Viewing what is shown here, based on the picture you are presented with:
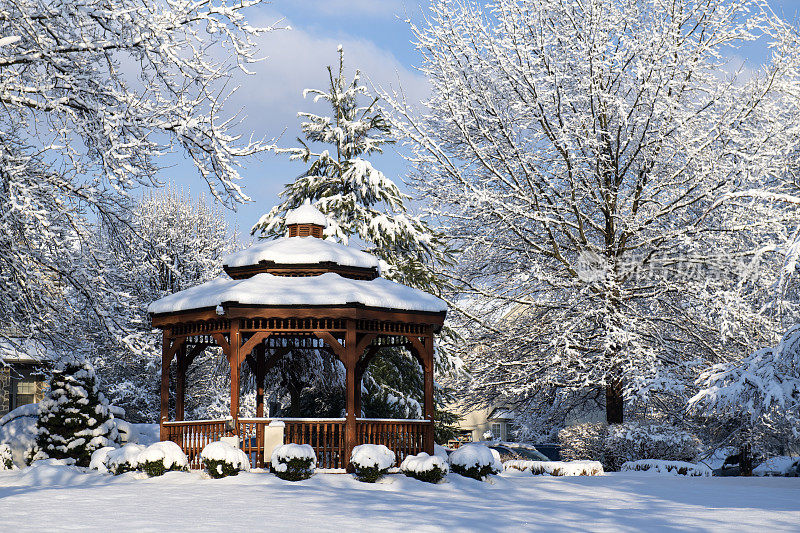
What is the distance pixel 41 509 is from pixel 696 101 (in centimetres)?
1842

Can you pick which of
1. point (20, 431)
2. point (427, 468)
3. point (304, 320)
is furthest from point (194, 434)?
point (20, 431)

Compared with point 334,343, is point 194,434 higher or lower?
lower

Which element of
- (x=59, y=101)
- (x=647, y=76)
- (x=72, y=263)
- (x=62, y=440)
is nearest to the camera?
(x=59, y=101)

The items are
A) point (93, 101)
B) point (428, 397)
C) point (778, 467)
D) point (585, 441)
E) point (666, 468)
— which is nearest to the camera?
point (93, 101)

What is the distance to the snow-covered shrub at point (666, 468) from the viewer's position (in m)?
19.2

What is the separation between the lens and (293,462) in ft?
46.0

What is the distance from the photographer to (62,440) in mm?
18203

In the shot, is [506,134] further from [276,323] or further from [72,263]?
[72,263]

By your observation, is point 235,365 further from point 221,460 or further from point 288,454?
point 288,454

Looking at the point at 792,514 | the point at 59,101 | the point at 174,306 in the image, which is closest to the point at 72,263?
the point at 174,306

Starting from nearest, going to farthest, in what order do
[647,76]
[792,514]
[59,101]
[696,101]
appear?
[59,101] < [792,514] < [647,76] < [696,101]

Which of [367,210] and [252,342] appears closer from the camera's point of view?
[252,342]

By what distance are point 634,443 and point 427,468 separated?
8.14 metres

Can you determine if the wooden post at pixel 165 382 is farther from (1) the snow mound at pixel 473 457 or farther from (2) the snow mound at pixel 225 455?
(1) the snow mound at pixel 473 457
